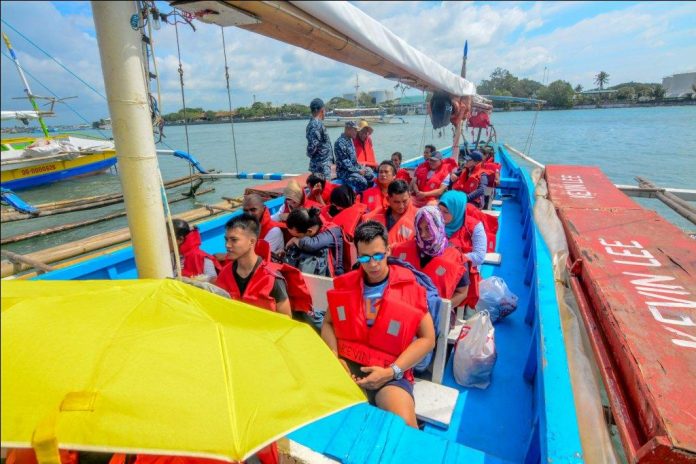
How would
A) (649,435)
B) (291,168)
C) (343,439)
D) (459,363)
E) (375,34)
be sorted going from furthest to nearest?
1. (291,168)
2. (459,363)
3. (375,34)
4. (649,435)
5. (343,439)

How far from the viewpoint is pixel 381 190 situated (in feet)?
16.3

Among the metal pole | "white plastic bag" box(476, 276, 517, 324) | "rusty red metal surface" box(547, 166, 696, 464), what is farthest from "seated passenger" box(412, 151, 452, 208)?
the metal pole

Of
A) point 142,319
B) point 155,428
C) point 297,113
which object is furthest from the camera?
point 297,113

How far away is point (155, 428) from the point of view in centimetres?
82

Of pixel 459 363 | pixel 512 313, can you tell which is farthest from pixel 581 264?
Answer: pixel 459 363

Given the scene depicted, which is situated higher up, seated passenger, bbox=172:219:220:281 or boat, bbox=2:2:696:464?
seated passenger, bbox=172:219:220:281

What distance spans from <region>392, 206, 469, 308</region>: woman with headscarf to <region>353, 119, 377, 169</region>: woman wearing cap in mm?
3982

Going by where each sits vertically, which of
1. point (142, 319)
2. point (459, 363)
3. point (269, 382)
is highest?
point (142, 319)

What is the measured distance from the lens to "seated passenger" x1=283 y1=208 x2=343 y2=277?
281 cm

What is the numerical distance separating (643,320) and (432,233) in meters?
1.42

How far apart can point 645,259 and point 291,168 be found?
1654cm

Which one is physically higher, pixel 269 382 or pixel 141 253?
pixel 141 253

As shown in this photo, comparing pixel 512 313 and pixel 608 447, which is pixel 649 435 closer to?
pixel 608 447

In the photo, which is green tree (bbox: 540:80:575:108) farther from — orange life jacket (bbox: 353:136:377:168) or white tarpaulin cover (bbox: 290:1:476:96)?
white tarpaulin cover (bbox: 290:1:476:96)
